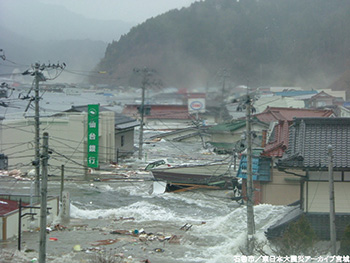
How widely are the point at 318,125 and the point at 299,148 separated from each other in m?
0.49

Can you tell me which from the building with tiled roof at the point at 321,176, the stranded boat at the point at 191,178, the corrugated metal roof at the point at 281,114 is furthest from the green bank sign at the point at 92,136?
the building with tiled roof at the point at 321,176

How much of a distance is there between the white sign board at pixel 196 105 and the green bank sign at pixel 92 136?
414 inches

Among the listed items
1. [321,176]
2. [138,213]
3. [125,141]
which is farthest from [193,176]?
[321,176]

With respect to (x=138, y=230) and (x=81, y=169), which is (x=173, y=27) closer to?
(x=81, y=169)

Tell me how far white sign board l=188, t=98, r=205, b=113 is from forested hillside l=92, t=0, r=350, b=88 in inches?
69.1

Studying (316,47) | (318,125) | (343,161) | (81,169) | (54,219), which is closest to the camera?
(343,161)

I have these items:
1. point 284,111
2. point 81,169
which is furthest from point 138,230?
point 284,111

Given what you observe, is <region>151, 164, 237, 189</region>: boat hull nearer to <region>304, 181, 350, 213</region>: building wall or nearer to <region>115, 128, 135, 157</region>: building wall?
<region>115, 128, 135, 157</region>: building wall

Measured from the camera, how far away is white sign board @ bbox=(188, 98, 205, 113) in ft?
82.0

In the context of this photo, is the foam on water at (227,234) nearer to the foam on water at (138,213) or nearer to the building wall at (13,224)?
the foam on water at (138,213)

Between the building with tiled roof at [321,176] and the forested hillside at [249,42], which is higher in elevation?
the forested hillside at [249,42]

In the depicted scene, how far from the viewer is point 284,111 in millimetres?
22234

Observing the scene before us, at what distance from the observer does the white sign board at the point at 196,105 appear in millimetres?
24987

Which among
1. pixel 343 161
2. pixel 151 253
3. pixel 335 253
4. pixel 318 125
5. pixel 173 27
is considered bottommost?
pixel 151 253
